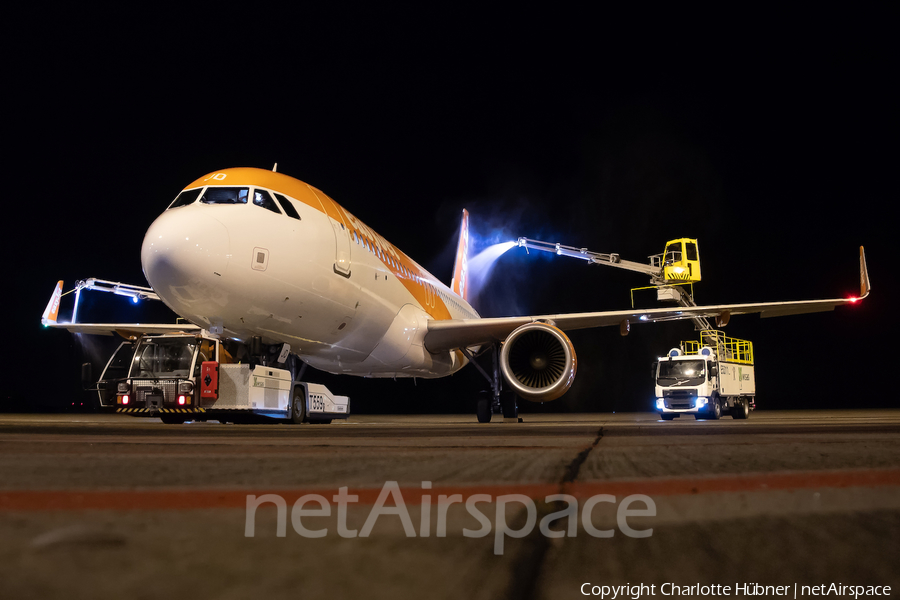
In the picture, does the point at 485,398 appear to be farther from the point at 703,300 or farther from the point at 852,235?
the point at 852,235

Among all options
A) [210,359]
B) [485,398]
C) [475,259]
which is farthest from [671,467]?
[475,259]

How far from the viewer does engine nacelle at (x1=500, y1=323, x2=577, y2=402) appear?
9.72 metres

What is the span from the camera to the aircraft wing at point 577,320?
40.2 ft

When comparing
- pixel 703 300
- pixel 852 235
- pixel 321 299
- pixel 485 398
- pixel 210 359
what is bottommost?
pixel 485 398

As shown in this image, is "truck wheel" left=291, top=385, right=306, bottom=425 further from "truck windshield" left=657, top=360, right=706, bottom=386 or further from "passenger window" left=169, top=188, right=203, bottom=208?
"truck windshield" left=657, top=360, right=706, bottom=386

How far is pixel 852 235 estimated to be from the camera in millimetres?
38719

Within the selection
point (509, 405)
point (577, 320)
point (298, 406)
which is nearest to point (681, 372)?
point (577, 320)

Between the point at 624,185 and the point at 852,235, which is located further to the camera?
the point at 852,235

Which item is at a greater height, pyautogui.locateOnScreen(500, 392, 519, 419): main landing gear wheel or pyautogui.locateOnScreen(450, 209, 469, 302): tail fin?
pyautogui.locateOnScreen(450, 209, 469, 302): tail fin

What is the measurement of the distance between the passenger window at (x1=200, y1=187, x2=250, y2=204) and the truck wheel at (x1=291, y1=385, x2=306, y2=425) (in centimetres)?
404

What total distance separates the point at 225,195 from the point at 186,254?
131 centimetres

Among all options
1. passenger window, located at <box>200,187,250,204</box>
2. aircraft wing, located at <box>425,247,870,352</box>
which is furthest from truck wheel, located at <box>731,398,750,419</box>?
passenger window, located at <box>200,187,250,204</box>

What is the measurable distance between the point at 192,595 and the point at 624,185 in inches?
1353

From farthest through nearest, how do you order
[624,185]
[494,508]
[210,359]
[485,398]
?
[624,185] < [485,398] < [210,359] < [494,508]
